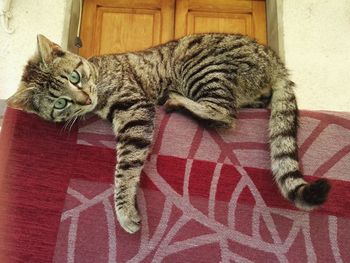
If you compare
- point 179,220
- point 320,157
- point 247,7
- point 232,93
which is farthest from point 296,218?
point 247,7

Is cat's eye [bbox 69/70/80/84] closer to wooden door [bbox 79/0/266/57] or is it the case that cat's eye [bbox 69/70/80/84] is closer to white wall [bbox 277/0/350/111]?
wooden door [bbox 79/0/266/57]

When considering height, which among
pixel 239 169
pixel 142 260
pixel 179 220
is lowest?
pixel 142 260

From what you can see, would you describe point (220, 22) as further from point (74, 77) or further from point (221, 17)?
point (74, 77)

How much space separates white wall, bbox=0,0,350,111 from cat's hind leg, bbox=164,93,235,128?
2.53 ft

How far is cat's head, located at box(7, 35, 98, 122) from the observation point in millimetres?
1285

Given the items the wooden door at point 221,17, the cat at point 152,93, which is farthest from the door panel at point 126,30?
the cat at point 152,93

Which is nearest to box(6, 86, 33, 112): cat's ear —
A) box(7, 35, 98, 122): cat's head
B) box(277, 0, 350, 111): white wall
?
box(7, 35, 98, 122): cat's head

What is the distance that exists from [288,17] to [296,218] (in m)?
1.25

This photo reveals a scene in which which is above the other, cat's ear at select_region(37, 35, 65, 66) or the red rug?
cat's ear at select_region(37, 35, 65, 66)

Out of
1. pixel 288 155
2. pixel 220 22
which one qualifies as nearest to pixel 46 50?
pixel 288 155

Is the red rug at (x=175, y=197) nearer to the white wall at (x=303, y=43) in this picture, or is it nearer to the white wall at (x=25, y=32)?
the white wall at (x=303, y=43)

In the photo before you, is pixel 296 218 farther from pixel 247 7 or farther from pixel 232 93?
pixel 247 7

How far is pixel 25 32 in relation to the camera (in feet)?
6.74

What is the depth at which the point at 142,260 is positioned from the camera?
3.79 ft
